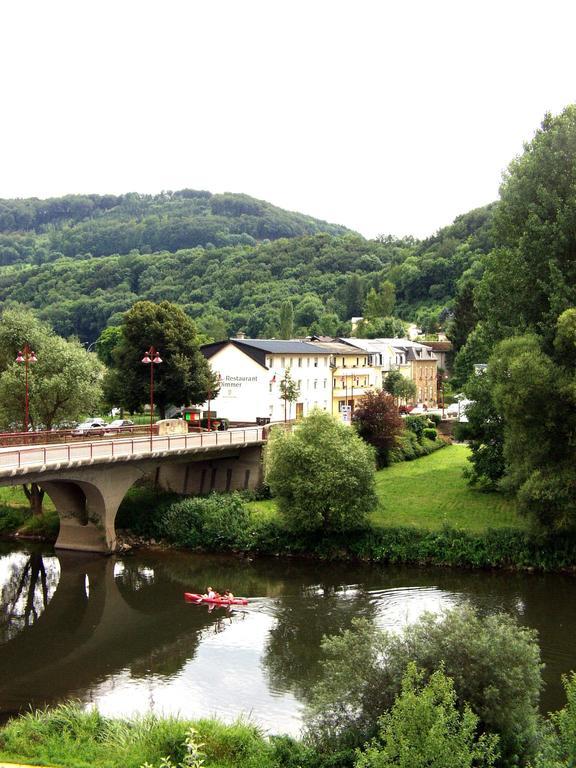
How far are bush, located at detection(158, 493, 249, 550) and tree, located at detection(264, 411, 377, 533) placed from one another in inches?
143

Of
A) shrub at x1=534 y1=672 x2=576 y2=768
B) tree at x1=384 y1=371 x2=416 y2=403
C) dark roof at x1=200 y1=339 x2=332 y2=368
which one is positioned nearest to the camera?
shrub at x1=534 y1=672 x2=576 y2=768

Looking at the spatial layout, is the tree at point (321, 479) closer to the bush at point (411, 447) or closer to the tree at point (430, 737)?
the bush at point (411, 447)

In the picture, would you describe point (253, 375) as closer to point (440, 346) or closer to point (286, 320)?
point (440, 346)

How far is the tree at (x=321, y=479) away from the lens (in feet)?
154

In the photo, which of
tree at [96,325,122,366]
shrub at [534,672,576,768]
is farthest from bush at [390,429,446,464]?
tree at [96,325,122,366]

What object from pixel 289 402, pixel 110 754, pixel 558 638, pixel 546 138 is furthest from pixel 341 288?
pixel 110 754

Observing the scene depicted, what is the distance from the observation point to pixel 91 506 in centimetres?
4997

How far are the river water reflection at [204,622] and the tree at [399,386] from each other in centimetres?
4297

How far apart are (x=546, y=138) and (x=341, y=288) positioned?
140 m

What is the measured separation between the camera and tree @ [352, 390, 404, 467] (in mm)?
63000

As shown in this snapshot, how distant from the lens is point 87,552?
50.2 m

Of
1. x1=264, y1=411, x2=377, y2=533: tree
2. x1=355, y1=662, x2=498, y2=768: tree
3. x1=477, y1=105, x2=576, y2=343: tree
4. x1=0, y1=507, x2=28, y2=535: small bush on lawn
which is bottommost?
x1=0, y1=507, x2=28, y2=535: small bush on lawn

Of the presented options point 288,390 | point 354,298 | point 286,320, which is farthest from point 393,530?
point 354,298

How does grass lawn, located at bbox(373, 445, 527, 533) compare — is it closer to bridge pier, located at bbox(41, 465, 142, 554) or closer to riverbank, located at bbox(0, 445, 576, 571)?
riverbank, located at bbox(0, 445, 576, 571)
